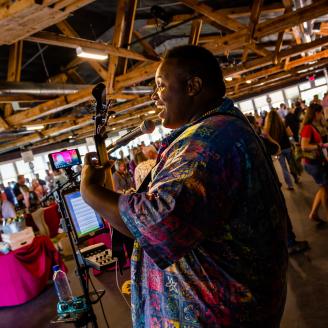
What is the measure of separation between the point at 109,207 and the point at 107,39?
5.70m

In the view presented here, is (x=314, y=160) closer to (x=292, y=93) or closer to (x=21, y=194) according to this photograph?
(x=21, y=194)

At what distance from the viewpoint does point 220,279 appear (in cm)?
81

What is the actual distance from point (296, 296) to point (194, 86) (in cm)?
240

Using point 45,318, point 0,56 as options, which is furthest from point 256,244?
point 0,56

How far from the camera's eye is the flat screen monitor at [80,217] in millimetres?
2043

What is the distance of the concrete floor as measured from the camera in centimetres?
243

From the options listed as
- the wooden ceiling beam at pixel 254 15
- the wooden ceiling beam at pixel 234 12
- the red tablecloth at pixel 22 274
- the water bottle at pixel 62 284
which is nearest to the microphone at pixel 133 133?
the water bottle at pixel 62 284

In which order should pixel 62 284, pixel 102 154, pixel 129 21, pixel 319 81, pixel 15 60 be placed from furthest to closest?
1. pixel 319 81
2. pixel 15 60
3. pixel 129 21
4. pixel 62 284
5. pixel 102 154

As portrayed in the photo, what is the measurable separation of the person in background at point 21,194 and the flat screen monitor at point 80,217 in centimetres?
602

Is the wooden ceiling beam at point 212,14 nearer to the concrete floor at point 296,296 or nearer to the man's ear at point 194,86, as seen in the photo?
the concrete floor at point 296,296

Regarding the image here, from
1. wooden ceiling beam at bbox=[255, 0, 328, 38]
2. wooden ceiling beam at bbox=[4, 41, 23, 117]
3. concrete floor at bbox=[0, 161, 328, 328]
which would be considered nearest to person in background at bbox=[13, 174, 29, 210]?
concrete floor at bbox=[0, 161, 328, 328]

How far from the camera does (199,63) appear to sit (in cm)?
92

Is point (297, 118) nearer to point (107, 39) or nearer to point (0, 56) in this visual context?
point (107, 39)

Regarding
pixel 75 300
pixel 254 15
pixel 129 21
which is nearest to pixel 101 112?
pixel 75 300
